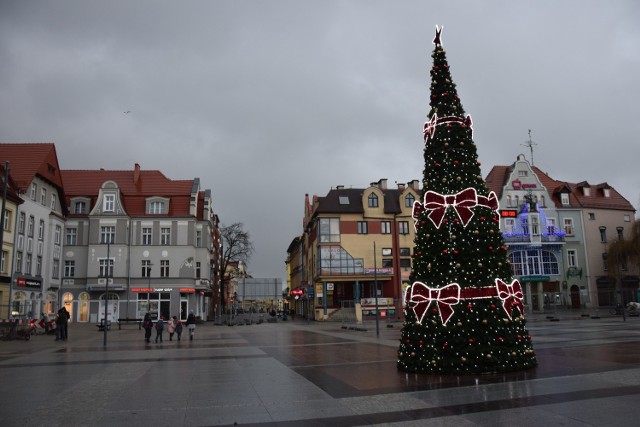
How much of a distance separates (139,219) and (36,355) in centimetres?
3252

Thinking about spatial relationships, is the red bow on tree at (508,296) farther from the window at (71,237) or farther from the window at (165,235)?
the window at (71,237)

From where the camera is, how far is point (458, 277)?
1105 centimetres

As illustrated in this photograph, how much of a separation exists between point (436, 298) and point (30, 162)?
41.2 m

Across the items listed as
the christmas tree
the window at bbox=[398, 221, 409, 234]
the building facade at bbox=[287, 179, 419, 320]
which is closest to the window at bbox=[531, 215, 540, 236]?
the building facade at bbox=[287, 179, 419, 320]

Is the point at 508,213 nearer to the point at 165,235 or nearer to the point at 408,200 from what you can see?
the point at 408,200

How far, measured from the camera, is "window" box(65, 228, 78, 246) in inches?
1938

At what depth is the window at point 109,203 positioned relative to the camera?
49688 mm

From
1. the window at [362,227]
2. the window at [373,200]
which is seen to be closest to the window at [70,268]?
the window at [362,227]

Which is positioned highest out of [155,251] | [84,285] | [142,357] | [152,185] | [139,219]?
[152,185]

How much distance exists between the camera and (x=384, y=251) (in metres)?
54.2

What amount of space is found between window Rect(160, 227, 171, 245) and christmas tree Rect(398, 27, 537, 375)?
42126mm

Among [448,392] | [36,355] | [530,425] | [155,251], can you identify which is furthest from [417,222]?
[155,251]

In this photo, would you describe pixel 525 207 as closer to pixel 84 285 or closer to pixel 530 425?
pixel 84 285

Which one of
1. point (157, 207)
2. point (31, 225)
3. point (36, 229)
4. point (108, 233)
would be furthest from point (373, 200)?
point (31, 225)
